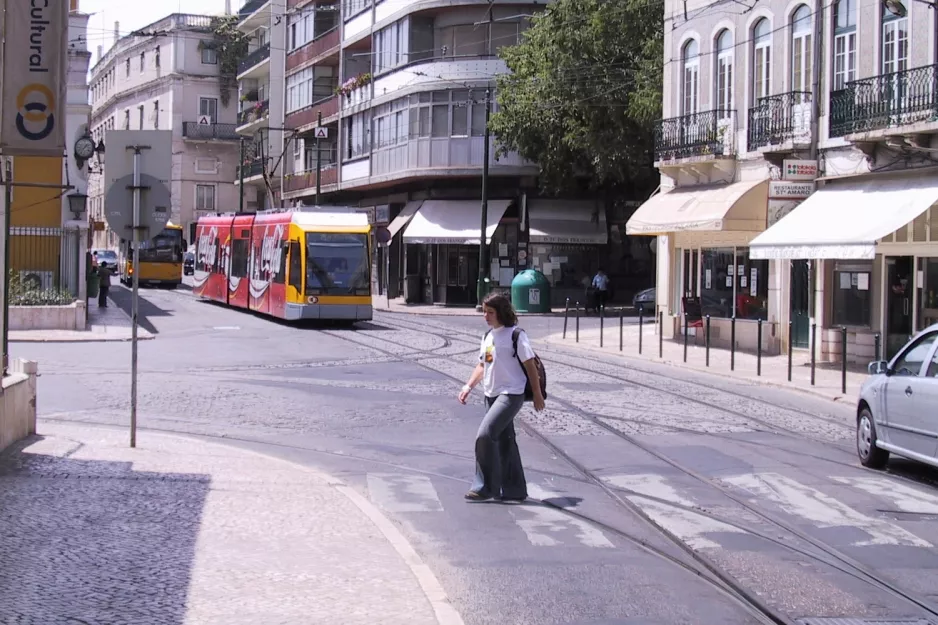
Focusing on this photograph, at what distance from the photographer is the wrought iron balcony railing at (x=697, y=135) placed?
90.2 ft

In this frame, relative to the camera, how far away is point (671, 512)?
9500 mm

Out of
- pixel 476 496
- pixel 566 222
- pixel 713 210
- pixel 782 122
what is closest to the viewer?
pixel 476 496

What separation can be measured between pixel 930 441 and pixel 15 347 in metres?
19.1

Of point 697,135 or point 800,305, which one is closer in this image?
point 800,305

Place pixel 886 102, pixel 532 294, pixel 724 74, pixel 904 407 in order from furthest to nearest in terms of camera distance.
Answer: pixel 532 294 < pixel 724 74 < pixel 886 102 < pixel 904 407

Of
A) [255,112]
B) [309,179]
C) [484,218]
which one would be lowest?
[484,218]

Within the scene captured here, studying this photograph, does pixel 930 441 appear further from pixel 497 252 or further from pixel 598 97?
pixel 497 252

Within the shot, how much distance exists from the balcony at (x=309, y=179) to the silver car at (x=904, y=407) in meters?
43.9

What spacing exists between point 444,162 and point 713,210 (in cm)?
2027

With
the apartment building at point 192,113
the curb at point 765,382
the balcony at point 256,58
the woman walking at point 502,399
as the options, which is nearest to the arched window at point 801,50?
the curb at point 765,382

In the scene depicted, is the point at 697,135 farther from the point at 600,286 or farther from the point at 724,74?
the point at 600,286

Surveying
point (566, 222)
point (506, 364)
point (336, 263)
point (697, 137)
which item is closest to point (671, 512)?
point (506, 364)

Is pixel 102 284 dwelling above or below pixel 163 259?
below

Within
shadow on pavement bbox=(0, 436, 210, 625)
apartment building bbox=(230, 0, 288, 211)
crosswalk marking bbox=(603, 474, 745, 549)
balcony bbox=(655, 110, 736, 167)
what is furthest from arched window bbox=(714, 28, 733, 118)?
apartment building bbox=(230, 0, 288, 211)
